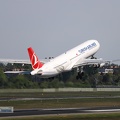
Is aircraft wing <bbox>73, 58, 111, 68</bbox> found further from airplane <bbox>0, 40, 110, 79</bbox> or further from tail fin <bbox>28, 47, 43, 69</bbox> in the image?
tail fin <bbox>28, 47, 43, 69</bbox>

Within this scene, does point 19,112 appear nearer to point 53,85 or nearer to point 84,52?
point 84,52

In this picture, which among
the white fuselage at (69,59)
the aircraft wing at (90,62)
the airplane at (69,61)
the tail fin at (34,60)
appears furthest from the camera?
the aircraft wing at (90,62)

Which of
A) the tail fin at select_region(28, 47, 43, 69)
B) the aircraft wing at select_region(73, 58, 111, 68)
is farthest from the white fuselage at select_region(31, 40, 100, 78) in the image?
the tail fin at select_region(28, 47, 43, 69)

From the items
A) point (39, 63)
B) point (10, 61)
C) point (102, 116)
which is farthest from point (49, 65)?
point (102, 116)

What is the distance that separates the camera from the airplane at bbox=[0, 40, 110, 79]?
117 m

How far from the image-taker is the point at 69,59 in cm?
12350

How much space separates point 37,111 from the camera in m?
79.3

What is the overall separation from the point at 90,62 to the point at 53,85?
35702 mm

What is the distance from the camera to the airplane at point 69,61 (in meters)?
117

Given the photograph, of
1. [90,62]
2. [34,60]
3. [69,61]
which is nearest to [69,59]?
[69,61]

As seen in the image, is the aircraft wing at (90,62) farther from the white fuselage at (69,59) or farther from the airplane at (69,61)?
the white fuselage at (69,59)

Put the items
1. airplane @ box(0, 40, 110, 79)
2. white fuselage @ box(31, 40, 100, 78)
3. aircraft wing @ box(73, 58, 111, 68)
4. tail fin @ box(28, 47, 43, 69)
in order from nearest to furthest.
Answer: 1. tail fin @ box(28, 47, 43, 69)
2. airplane @ box(0, 40, 110, 79)
3. white fuselage @ box(31, 40, 100, 78)
4. aircraft wing @ box(73, 58, 111, 68)

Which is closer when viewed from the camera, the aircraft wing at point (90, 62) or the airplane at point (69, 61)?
the airplane at point (69, 61)

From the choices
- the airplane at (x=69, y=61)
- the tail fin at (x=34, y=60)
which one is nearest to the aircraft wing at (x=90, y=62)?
the airplane at (x=69, y=61)
